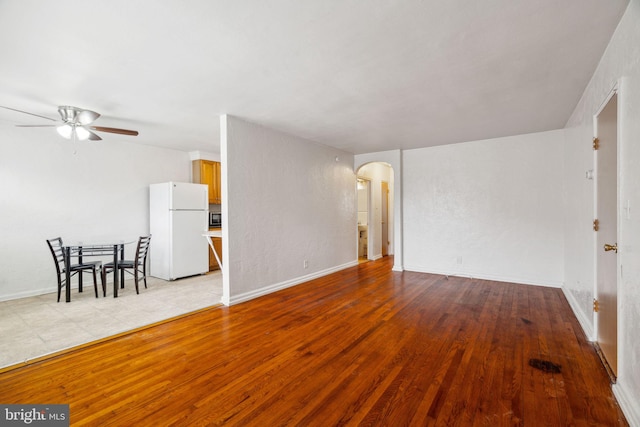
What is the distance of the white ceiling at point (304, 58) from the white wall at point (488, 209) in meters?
0.91

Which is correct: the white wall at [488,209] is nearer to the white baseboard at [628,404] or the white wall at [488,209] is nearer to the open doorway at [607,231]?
the open doorway at [607,231]

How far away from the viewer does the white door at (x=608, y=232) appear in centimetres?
217

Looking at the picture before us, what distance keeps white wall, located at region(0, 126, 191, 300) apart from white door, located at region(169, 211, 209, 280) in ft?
2.89

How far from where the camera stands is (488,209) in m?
5.21

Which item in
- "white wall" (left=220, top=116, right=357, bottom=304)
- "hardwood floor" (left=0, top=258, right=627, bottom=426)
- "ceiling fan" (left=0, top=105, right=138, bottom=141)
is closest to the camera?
"hardwood floor" (left=0, top=258, right=627, bottom=426)

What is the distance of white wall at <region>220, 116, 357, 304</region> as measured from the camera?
3.97 meters

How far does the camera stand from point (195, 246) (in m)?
5.66

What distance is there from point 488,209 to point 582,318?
2398 millimetres

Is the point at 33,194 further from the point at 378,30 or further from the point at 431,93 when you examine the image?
the point at 431,93

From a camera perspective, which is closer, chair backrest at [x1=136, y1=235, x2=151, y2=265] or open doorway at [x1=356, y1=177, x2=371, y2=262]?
chair backrest at [x1=136, y1=235, x2=151, y2=265]

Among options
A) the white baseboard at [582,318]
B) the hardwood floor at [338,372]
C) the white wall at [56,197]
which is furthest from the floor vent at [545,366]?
the white wall at [56,197]

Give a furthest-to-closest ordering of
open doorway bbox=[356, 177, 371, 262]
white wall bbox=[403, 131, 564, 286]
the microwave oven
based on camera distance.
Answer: open doorway bbox=[356, 177, 371, 262], the microwave oven, white wall bbox=[403, 131, 564, 286]

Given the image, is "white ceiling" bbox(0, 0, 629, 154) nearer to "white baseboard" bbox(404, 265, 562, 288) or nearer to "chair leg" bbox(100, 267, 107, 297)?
"chair leg" bbox(100, 267, 107, 297)

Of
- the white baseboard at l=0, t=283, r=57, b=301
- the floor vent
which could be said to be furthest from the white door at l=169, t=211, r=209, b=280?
the floor vent
